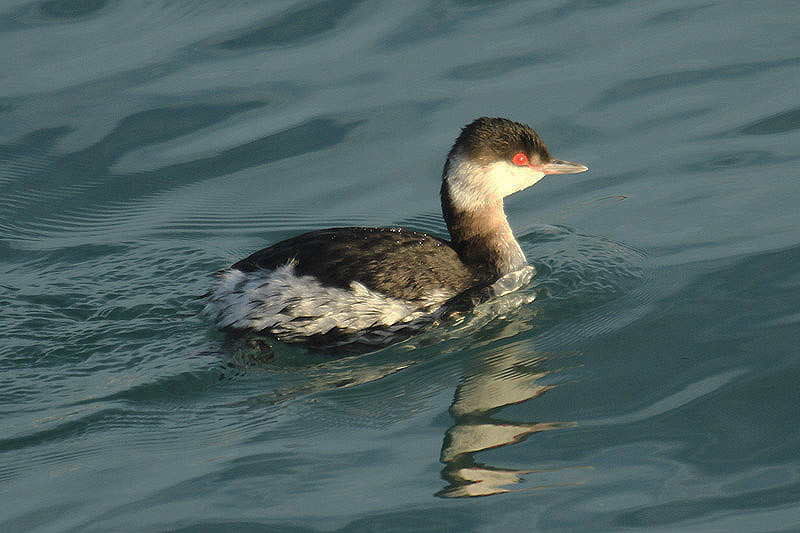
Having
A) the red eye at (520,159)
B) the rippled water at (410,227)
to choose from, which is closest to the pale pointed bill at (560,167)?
the red eye at (520,159)

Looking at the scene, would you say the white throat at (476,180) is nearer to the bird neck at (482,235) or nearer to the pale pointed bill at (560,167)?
the bird neck at (482,235)

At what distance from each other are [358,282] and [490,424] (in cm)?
137

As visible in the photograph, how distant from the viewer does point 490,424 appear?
18.5ft

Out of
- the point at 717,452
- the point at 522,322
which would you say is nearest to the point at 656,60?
the point at 522,322

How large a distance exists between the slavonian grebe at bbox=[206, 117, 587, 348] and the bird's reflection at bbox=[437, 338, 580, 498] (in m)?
0.62

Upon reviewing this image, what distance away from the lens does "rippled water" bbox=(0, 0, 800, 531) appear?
5141 millimetres

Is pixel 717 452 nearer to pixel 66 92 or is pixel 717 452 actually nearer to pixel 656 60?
pixel 656 60

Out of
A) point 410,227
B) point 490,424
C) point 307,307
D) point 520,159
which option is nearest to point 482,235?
point 520,159

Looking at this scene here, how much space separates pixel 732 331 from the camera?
6312 mm

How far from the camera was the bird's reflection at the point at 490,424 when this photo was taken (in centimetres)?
511

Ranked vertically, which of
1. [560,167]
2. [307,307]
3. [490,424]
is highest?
[560,167]

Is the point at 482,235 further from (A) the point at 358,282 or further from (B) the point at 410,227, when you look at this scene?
(A) the point at 358,282

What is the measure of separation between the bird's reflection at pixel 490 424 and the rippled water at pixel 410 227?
0.05ft

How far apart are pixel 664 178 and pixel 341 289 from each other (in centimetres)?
294
